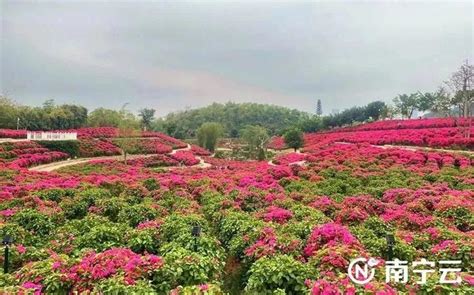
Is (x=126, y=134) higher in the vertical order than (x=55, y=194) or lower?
higher

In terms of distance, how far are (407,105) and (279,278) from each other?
Result: 7537 centimetres

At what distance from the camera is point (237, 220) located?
8773 millimetres

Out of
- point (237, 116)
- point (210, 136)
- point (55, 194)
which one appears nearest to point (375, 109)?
point (210, 136)

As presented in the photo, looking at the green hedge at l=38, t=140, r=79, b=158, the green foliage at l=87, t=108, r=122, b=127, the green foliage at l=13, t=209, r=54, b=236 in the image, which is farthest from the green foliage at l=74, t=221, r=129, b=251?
the green foliage at l=87, t=108, r=122, b=127

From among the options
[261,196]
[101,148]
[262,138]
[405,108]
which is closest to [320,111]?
[405,108]

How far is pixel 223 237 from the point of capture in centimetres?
872

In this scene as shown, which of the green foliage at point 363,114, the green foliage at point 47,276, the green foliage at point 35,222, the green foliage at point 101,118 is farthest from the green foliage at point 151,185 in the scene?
the green foliage at point 363,114

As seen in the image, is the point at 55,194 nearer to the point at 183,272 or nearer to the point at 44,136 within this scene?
the point at 183,272

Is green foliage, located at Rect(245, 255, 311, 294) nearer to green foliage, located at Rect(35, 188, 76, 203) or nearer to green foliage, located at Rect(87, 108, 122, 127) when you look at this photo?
green foliage, located at Rect(35, 188, 76, 203)

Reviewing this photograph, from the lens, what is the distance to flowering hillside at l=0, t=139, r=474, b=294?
5.42 metres

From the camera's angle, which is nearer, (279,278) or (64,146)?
(279,278)

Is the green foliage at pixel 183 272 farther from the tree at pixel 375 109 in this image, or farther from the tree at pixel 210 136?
the tree at pixel 375 109

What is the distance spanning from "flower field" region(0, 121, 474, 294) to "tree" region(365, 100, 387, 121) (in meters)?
59.6

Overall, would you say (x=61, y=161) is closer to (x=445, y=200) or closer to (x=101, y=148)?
(x=101, y=148)
